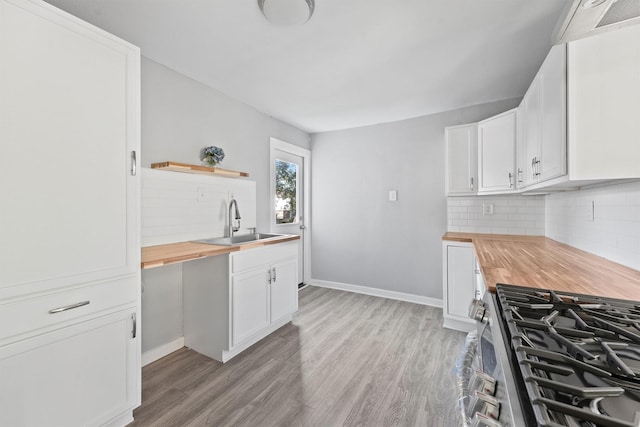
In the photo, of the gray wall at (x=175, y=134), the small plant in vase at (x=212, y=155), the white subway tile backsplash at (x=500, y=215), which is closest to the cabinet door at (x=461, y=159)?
the white subway tile backsplash at (x=500, y=215)

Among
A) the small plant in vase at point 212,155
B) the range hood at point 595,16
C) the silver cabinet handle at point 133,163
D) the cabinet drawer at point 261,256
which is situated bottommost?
the cabinet drawer at point 261,256

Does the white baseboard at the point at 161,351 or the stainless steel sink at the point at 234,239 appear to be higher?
the stainless steel sink at the point at 234,239

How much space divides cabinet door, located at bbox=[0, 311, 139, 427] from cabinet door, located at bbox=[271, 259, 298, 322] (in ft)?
3.97

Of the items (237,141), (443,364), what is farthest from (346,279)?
(237,141)

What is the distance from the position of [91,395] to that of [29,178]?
108 centimetres

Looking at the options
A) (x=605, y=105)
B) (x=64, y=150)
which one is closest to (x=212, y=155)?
(x=64, y=150)

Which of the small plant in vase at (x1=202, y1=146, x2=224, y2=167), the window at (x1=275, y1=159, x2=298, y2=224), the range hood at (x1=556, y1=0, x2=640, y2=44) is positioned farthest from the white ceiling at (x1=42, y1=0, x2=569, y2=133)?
the window at (x1=275, y1=159, x2=298, y2=224)

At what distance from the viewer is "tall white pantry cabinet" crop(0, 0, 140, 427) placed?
1.14m

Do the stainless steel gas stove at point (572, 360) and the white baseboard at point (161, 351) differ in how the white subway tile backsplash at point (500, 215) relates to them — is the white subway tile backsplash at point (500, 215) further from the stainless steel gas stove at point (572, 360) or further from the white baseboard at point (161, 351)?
the white baseboard at point (161, 351)

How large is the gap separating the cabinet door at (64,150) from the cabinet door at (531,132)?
248 cm

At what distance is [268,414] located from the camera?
1.63m

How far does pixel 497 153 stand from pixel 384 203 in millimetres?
1452

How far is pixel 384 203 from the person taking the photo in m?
3.74

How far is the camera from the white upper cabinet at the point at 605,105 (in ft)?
3.76
